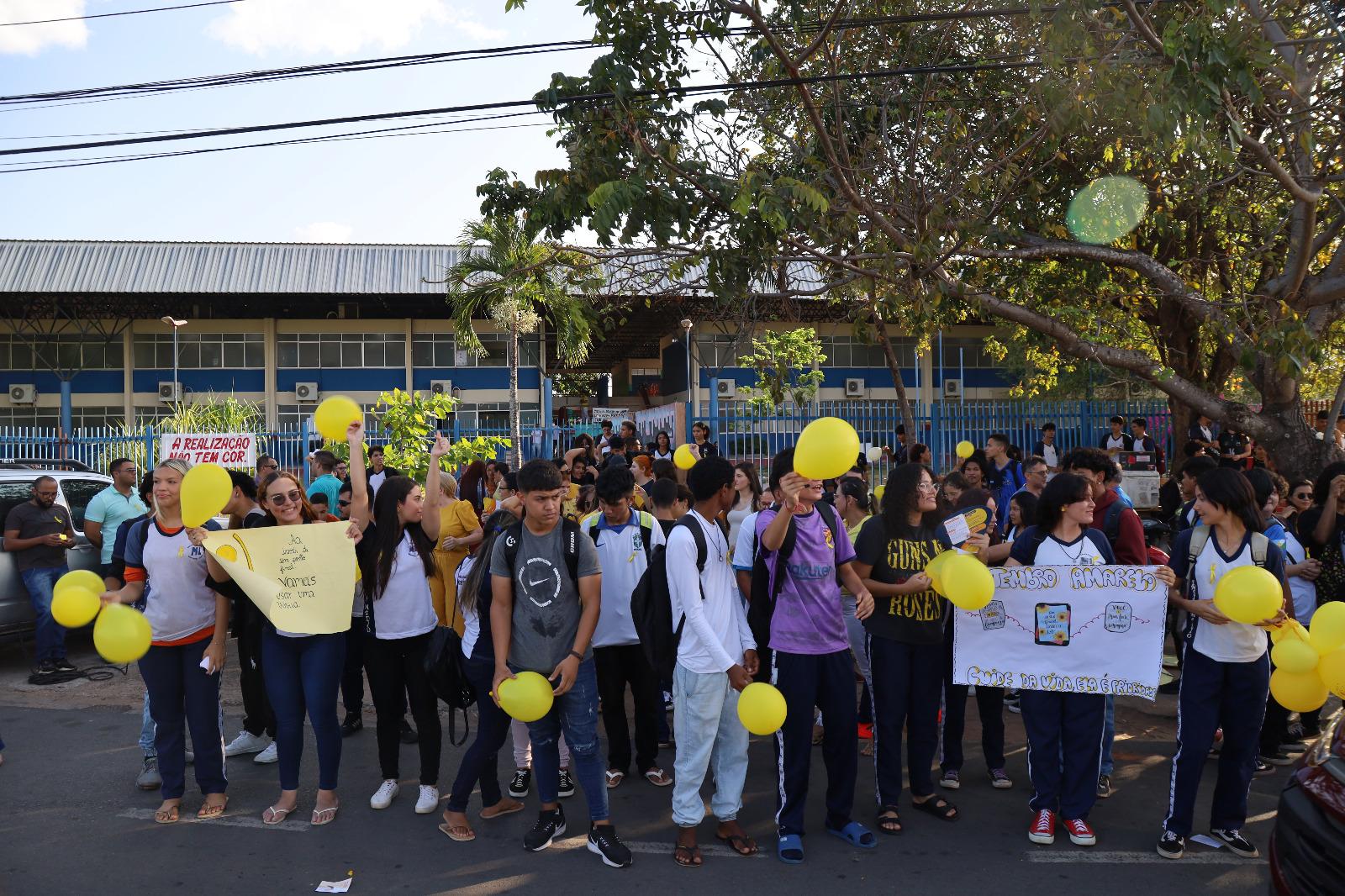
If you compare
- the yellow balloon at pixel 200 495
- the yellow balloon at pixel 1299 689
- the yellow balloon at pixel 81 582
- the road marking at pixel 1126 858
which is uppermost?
the yellow balloon at pixel 200 495

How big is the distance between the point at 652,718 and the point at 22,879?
10.4ft

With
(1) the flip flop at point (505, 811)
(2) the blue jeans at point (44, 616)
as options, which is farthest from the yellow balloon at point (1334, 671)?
(2) the blue jeans at point (44, 616)

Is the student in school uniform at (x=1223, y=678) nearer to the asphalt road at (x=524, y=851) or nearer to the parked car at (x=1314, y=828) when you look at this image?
the asphalt road at (x=524, y=851)

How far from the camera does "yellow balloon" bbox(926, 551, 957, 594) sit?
15.5 ft

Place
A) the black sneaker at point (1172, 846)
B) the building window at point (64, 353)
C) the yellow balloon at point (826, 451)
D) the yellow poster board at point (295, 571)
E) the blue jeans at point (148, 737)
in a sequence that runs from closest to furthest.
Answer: the yellow balloon at point (826, 451), the black sneaker at point (1172, 846), the yellow poster board at point (295, 571), the blue jeans at point (148, 737), the building window at point (64, 353)

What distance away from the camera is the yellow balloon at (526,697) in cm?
435

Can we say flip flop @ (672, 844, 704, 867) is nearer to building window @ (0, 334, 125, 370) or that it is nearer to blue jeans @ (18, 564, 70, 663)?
blue jeans @ (18, 564, 70, 663)

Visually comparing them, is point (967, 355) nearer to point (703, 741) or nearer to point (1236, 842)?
point (1236, 842)

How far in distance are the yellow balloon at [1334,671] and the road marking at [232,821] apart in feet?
15.8

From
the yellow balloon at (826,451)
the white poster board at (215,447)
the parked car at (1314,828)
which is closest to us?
the parked car at (1314,828)

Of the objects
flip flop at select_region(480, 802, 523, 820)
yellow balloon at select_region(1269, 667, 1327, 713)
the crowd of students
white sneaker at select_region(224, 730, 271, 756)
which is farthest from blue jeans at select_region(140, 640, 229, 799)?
yellow balloon at select_region(1269, 667, 1327, 713)

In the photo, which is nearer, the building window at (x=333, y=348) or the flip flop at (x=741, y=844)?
the flip flop at (x=741, y=844)

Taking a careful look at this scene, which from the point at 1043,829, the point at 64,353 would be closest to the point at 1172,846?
the point at 1043,829

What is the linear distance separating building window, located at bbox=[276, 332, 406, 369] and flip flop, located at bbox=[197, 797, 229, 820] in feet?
91.4
